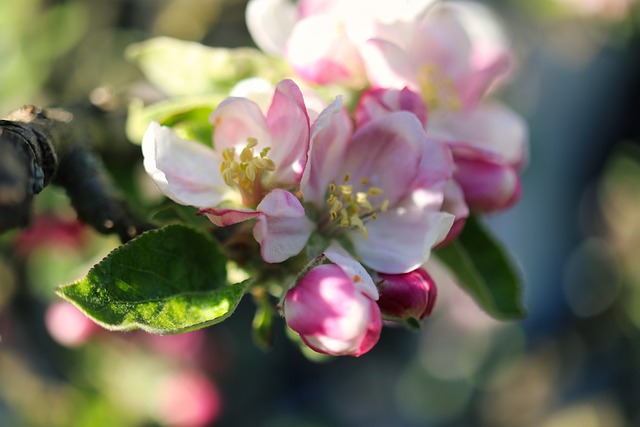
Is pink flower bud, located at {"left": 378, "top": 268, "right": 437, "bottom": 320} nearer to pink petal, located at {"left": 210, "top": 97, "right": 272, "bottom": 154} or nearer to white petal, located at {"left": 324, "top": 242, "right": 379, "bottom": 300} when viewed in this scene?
white petal, located at {"left": 324, "top": 242, "right": 379, "bottom": 300}

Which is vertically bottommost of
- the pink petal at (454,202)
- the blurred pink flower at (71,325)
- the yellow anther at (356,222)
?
the blurred pink flower at (71,325)

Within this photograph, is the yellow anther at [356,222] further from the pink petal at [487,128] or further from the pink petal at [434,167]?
the pink petal at [487,128]

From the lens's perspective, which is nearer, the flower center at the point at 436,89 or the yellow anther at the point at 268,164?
the yellow anther at the point at 268,164

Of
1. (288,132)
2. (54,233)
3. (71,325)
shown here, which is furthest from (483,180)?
(54,233)

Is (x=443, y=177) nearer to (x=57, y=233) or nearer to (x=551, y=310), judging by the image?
(x=57, y=233)

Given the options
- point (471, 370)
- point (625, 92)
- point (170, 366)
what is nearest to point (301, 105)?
point (170, 366)

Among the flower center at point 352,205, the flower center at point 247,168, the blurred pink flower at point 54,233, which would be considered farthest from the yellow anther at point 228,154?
the blurred pink flower at point 54,233

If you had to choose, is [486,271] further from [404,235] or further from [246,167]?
[246,167]
